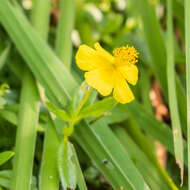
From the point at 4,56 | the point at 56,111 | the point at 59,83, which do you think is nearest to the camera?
the point at 56,111

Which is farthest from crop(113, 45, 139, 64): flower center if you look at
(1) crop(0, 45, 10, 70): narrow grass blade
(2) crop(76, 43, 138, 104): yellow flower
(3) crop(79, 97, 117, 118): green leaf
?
(1) crop(0, 45, 10, 70): narrow grass blade

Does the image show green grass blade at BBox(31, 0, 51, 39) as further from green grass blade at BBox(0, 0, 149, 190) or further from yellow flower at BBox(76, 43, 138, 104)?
yellow flower at BBox(76, 43, 138, 104)

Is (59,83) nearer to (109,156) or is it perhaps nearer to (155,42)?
(109,156)

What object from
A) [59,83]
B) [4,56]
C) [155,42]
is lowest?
[155,42]

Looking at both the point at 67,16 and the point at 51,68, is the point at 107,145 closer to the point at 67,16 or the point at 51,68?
the point at 51,68

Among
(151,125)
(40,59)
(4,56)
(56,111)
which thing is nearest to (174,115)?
(151,125)

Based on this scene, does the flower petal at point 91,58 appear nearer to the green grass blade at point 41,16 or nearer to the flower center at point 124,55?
the flower center at point 124,55

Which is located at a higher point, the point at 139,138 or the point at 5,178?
the point at 5,178
